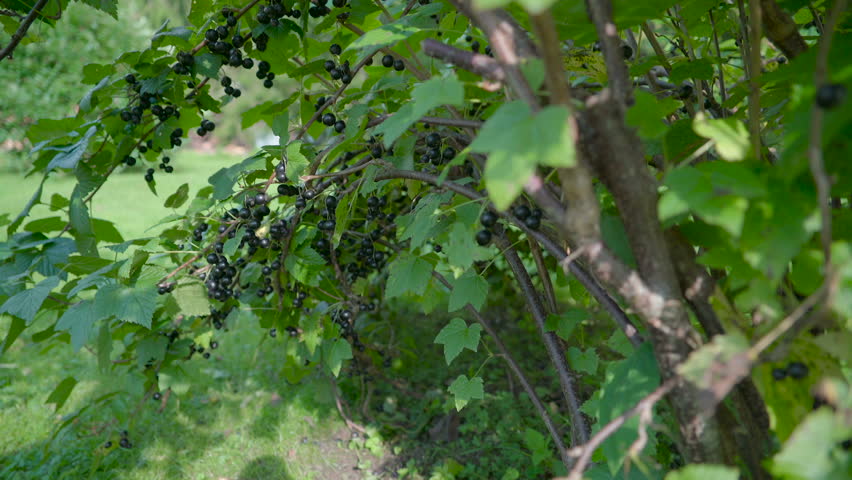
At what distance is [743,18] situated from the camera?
132 centimetres

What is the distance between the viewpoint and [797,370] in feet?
2.96

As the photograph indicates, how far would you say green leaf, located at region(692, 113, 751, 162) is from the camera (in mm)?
905

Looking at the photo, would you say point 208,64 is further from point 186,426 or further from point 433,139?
point 186,426

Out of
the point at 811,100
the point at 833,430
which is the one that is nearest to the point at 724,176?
the point at 811,100

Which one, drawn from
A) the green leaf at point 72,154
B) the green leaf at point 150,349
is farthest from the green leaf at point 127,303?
the green leaf at point 150,349

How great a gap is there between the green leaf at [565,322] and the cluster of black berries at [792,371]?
0.76m

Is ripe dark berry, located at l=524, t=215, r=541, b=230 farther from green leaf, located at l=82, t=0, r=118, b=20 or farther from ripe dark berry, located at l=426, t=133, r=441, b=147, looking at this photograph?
green leaf, located at l=82, t=0, r=118, b=20

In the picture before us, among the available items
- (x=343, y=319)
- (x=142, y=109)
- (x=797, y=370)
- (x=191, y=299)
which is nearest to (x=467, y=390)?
(x=343, y=319)

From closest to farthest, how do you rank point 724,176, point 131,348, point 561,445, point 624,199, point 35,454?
point 724,176
point 624,199
point 561,445
point 131,348
point 35,454

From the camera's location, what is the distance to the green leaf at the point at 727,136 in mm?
905

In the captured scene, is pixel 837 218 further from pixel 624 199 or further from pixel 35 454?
pixel 35 454

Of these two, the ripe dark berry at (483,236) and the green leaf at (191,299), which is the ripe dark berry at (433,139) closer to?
the ripe dark berry at (483,236)

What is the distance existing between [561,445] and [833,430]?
112cm

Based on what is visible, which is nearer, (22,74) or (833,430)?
(833,430)
